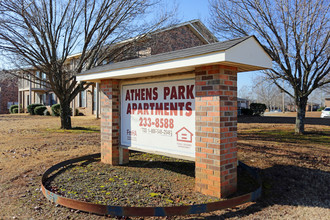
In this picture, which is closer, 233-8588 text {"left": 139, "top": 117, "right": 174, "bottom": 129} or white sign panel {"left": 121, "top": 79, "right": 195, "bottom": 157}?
white sign panel {"left": 121, "top": 79, "right": 195, "bottom": 157}

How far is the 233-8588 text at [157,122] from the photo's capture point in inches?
208

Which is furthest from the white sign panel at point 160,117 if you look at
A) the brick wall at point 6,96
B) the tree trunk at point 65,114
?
the brick wall at point 6,96

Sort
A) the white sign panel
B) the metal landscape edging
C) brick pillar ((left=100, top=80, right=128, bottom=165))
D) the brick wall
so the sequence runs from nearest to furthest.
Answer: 1. the metal landscape edging
2. the white sign panel
3. brick pillar ((left=100, top=80, right=128, bottom=165))
4. the brick wall

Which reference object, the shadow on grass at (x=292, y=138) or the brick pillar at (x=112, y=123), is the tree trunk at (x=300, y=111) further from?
the brick pillar at (x=112, y=123)

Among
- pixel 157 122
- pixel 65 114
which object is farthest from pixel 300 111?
pixel 65 114

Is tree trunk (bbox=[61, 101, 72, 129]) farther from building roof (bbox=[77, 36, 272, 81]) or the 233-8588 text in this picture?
building roof (bbox=[77, 36, 272, 81])

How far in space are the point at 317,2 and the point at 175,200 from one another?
→ 10.3 meters

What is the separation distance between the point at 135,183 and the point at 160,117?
1.44 meters

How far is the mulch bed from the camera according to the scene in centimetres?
433

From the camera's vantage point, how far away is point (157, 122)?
18.4 feet

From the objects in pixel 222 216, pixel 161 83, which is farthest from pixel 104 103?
pixel 222 216

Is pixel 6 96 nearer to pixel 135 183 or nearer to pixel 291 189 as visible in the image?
pixel 135 183

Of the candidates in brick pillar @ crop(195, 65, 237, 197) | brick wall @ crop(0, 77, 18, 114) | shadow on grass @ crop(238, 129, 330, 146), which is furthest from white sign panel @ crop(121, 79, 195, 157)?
brick wall @ crop(0, 77, 18, 114)

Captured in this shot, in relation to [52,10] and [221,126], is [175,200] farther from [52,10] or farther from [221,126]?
[52,10]
